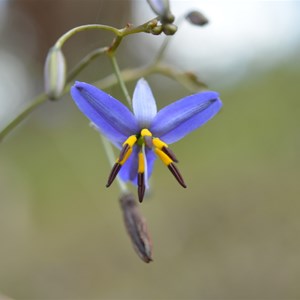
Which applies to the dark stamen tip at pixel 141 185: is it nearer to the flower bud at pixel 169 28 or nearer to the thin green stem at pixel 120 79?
the thin green stem at pixel 120 79

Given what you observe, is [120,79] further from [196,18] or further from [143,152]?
[196,18]

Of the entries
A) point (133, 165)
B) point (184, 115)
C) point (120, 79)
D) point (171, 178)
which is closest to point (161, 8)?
point (120, 79)

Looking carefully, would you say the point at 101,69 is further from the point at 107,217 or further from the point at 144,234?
the point at 144,234

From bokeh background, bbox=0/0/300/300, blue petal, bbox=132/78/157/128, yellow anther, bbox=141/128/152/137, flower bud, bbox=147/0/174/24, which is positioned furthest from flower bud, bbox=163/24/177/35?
bokeh background, bbox=0/0/300/300

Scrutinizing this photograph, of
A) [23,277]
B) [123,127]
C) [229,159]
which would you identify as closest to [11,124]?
[123,127]

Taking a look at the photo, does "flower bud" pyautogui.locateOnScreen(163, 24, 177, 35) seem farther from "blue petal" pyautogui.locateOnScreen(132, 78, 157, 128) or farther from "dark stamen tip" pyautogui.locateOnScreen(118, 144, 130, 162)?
"dark stamen tip" pyautogui.locateOnScreen(118, 144, 130, 162)

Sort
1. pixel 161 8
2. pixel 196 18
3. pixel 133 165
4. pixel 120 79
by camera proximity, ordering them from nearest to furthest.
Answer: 1. pixel 161 8
2. pixel 120 79
3. pixel 133 165
4. pixel 196 18

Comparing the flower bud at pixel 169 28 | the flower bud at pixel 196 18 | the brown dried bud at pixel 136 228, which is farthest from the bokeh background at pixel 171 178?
the flower bud at pixel 169 28
